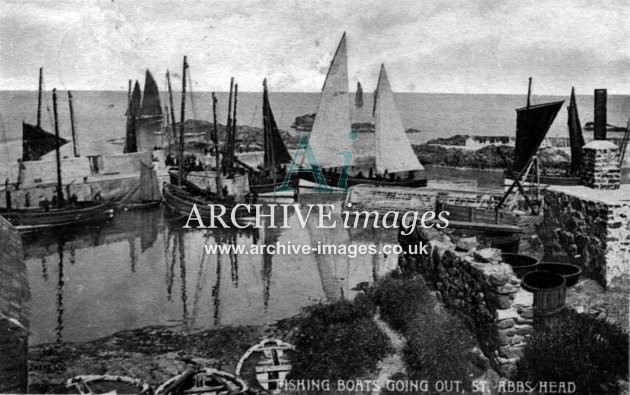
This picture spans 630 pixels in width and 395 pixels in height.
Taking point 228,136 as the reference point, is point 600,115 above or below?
above

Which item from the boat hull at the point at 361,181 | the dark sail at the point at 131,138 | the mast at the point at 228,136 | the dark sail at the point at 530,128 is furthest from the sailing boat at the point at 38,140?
the dark sail at the point at 530,128


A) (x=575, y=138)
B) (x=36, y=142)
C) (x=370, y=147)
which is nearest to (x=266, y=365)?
(x=370, y=147)

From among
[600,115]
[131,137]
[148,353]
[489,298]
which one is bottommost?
[148,353]

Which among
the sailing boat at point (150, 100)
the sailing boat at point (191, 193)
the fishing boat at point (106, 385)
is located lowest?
the fishing boat at point (106, 385)

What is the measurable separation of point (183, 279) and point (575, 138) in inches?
298

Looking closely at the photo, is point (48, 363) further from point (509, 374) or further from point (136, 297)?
point (509, 374)

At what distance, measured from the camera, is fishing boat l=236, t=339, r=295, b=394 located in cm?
849

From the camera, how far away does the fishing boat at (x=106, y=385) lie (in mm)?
8430

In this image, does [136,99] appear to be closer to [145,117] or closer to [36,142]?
[145,117]

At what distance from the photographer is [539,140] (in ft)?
31.4

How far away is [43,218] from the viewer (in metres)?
10.1

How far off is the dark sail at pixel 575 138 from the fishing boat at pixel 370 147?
2.74m

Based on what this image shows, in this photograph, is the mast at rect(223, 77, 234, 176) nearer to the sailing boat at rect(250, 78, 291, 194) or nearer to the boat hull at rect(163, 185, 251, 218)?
the sailing boat at rect(250, 78, 291, 194)

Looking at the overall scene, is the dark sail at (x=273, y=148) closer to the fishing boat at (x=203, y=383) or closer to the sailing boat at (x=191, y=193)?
the sailing boat at (x=191, y=193)
